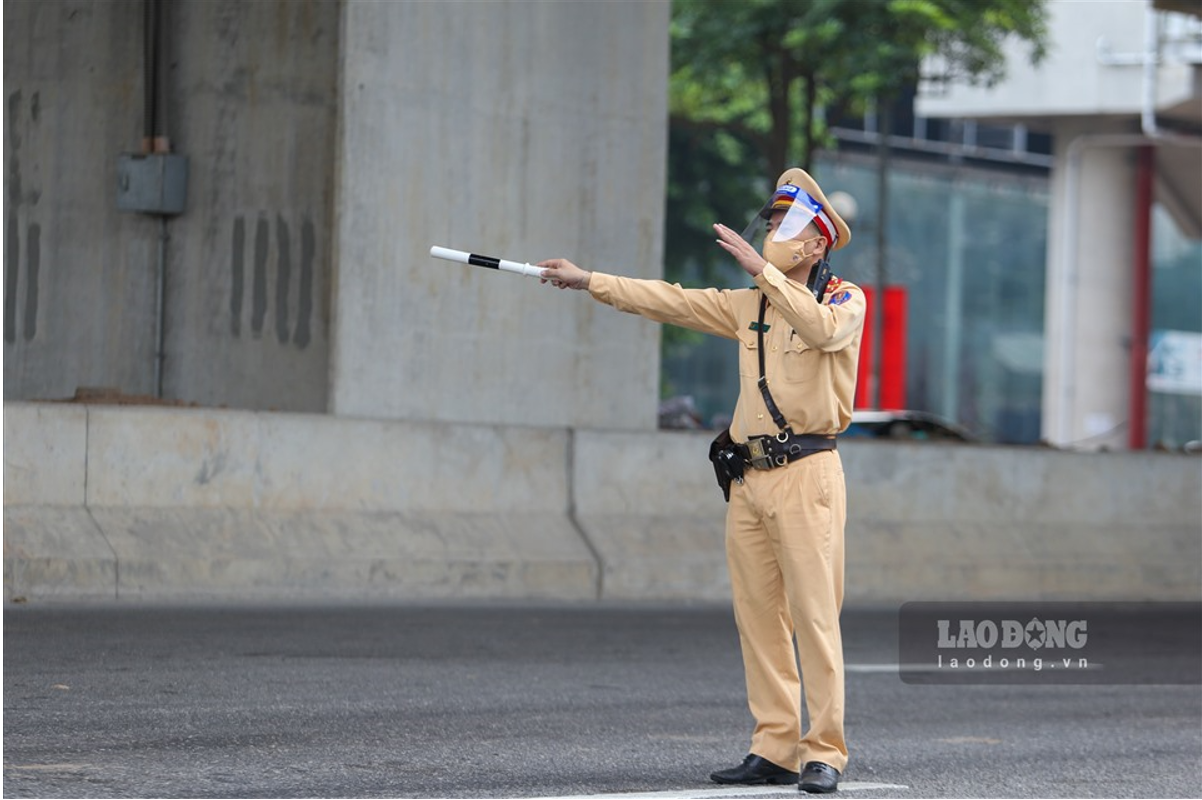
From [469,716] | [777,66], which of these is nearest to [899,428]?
[777,66]

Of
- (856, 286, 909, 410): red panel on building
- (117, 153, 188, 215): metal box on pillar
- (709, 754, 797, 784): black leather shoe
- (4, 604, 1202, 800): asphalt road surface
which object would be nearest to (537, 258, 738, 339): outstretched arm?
(709, 754, 797, 784): black leather shoe

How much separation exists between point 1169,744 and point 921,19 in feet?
74.0

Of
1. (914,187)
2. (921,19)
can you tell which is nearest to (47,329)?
(921,19)

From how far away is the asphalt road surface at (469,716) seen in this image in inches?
253

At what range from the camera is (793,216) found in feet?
21.2

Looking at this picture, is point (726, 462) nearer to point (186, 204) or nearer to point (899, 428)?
point (186, 204)

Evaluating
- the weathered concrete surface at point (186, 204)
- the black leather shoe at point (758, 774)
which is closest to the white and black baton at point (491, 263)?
the black leather shoe at point (758, 774)

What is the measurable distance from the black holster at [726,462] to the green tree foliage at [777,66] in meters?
22.3

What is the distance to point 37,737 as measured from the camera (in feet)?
22.2

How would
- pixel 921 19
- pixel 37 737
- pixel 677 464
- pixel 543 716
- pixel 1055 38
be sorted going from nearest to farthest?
pixel 37 737 → pixel 543 716 → pixel 677 464 → pixel 921 19 → pixel 1055 38

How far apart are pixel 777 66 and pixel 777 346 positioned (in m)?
26.6

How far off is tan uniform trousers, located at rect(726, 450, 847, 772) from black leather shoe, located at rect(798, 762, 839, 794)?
0.03m

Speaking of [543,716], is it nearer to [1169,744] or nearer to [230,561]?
[1169,744]

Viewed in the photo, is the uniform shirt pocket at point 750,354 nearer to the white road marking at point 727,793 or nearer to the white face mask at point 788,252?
the white face mask at point 788,252
